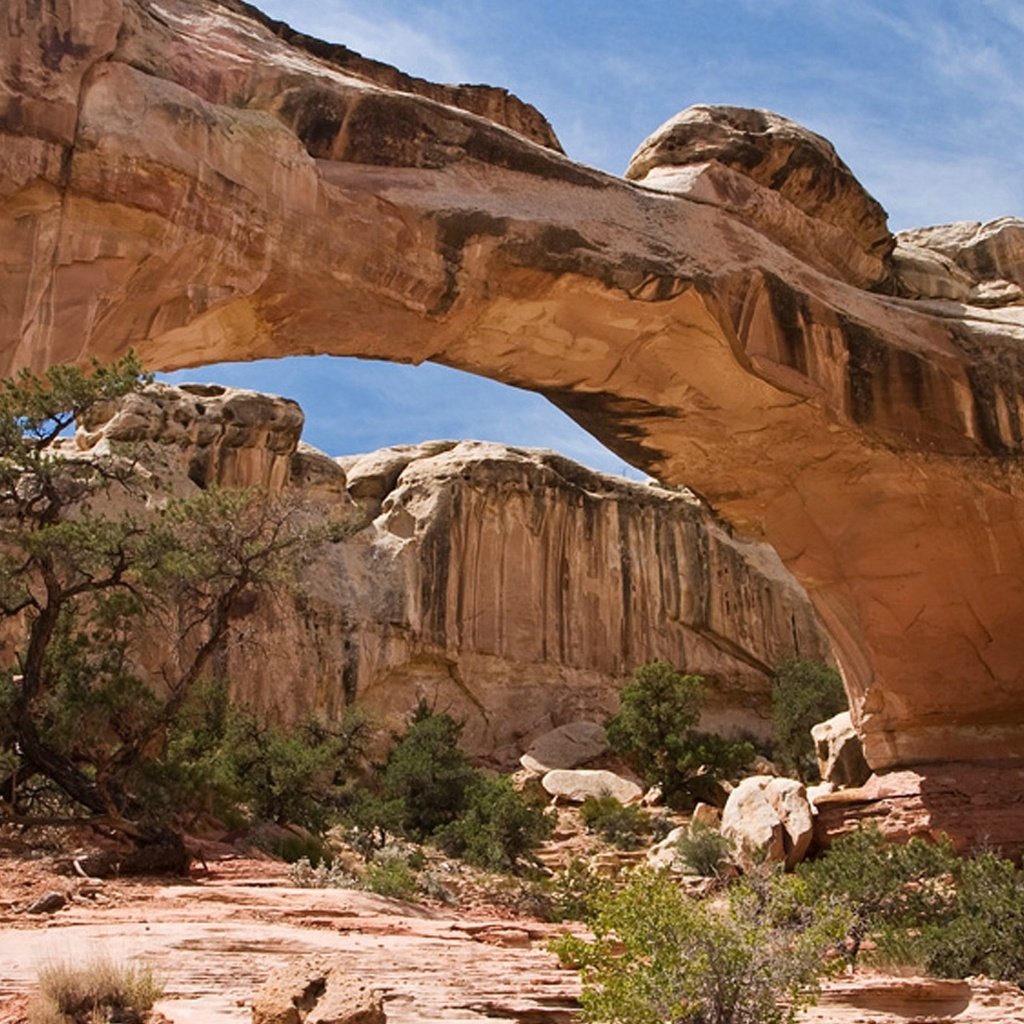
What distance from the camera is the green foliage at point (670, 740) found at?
28875mm

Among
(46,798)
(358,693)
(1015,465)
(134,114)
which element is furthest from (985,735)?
(358,693)

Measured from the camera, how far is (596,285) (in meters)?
12.7

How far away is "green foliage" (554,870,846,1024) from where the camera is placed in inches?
223

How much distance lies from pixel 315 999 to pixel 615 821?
781 inches

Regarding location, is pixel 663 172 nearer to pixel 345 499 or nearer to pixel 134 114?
pixel 134 114

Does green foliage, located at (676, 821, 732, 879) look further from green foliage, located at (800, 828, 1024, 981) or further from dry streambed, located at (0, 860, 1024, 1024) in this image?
dry streambed, located at (0, 860, 1024, 1024)

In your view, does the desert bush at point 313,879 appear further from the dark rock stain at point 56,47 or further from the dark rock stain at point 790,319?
the dark rock stain at point 790,319

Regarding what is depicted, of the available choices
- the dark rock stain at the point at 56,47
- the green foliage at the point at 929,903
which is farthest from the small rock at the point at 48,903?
the dark rock stain at the point at 56,47

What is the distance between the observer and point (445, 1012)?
19.2 feet

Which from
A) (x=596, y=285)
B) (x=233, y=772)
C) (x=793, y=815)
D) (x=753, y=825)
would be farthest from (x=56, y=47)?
(x=793, y=815)

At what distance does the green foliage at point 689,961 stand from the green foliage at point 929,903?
2.89m

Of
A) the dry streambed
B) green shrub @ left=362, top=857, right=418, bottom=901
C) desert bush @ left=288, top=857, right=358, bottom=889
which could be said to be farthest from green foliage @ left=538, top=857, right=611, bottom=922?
the dry streambed

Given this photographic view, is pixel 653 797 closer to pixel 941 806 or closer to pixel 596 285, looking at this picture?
pixel 941 806

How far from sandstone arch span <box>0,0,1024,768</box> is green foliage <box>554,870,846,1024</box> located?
656 centimetres
